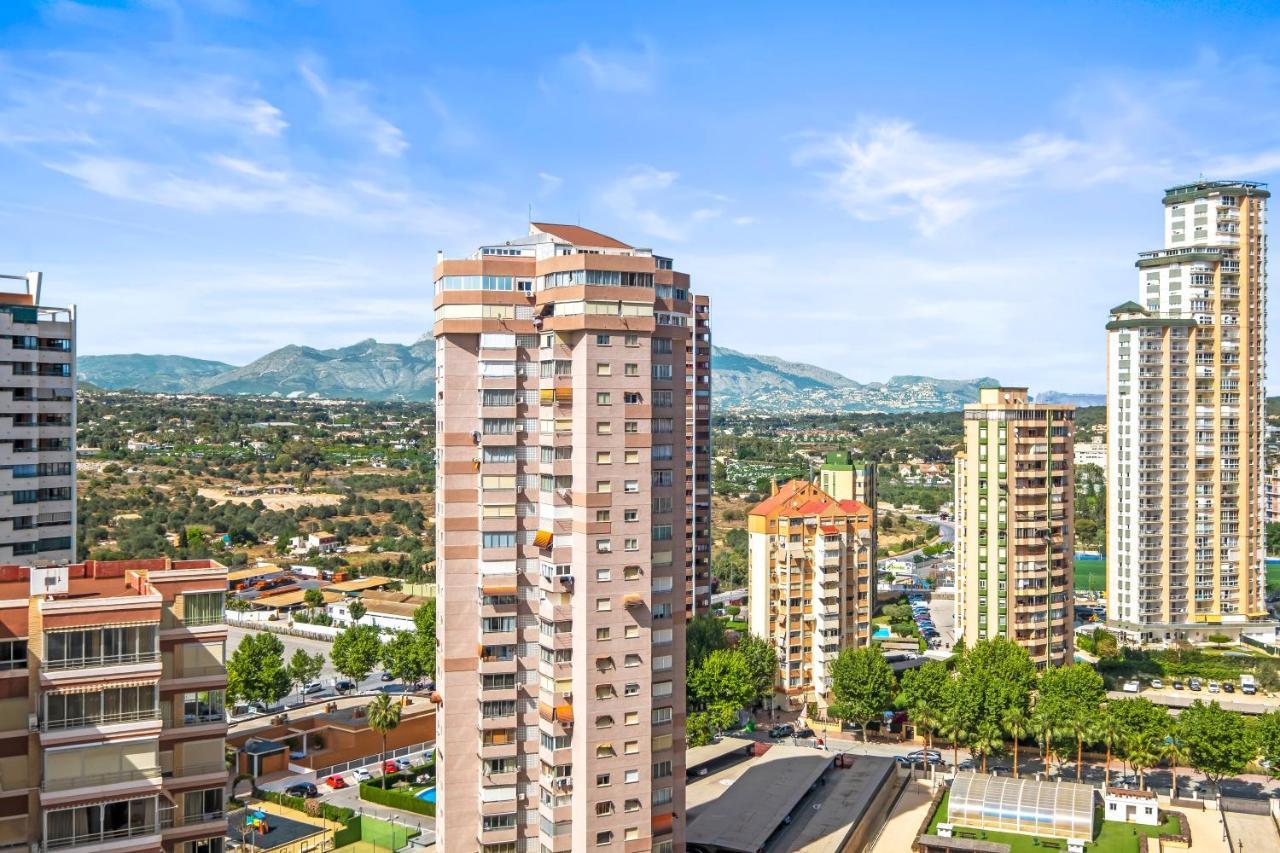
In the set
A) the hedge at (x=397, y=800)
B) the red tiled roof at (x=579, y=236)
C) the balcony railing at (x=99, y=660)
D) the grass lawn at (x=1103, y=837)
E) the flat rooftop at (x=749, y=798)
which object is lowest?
the grass lawn at (x=1103, y=837)

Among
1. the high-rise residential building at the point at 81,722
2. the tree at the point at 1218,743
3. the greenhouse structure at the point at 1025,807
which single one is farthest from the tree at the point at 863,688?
the high-rise residential building at the point at 81,722

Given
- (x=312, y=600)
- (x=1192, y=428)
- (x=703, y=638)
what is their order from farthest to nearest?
(x=312, y=600) → (x=1192, y=428) → (x=703, y=638)

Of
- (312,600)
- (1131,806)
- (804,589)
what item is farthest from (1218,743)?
(312,600)

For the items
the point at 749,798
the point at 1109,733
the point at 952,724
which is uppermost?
the point at 1109,733

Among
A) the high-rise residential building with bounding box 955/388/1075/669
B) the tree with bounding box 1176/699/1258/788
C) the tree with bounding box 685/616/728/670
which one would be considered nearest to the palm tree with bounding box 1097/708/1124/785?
the tree with bounding box 1176/699/1258/788

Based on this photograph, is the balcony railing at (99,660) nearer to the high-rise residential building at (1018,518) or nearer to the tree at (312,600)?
the high-rise residential building at (1018,518)

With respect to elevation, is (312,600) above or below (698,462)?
below

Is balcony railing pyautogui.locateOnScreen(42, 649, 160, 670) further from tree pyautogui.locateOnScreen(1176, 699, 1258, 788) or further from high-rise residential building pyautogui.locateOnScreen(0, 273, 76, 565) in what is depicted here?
tree pyautogui.locateOnScreen(1176, 699, 1258, 788)

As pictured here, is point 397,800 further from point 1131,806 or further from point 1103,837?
point 1131,806
